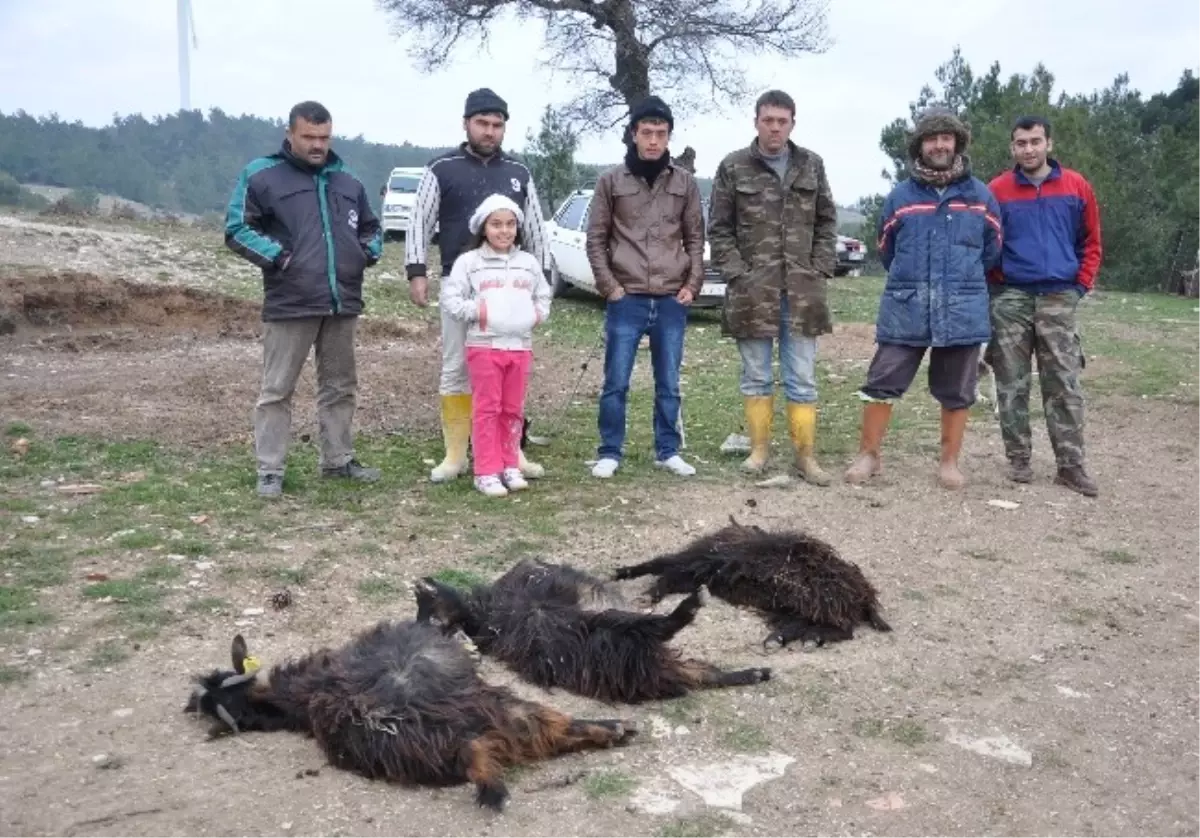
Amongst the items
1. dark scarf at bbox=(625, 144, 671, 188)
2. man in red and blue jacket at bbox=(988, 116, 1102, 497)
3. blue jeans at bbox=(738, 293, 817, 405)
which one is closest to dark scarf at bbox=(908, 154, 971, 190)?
man in red and blue jacket at bbox=(988, 116, 1102, 497)

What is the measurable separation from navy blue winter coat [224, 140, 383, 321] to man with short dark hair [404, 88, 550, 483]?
0.39m

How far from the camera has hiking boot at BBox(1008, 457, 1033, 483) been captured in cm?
626

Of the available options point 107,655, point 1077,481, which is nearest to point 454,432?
point 107,655

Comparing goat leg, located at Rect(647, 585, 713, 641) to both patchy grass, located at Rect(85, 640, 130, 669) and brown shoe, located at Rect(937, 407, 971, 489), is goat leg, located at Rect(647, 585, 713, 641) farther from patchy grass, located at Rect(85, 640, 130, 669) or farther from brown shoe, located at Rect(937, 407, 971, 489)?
brown shoe, located at Rect(937, 407, 971, 489)

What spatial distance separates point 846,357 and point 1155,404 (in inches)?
126

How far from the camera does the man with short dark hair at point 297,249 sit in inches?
210

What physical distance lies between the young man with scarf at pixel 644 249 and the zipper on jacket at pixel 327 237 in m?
Answer: 1.33

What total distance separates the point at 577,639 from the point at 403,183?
24.9m

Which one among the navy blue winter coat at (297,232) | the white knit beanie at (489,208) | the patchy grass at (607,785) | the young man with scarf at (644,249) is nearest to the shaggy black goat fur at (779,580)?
the patchy grass at (607,785)

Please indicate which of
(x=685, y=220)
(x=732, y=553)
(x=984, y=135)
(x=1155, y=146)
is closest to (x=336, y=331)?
(x=685, y=220)

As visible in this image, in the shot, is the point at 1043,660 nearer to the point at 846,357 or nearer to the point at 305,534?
the point at 305,534

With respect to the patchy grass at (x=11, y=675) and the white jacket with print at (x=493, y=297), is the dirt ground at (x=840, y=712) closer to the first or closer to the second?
the patchy grass at (x=11, y=675)

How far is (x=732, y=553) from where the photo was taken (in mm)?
4414

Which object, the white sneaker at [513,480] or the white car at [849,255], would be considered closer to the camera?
the white sneaker at [513,480]
